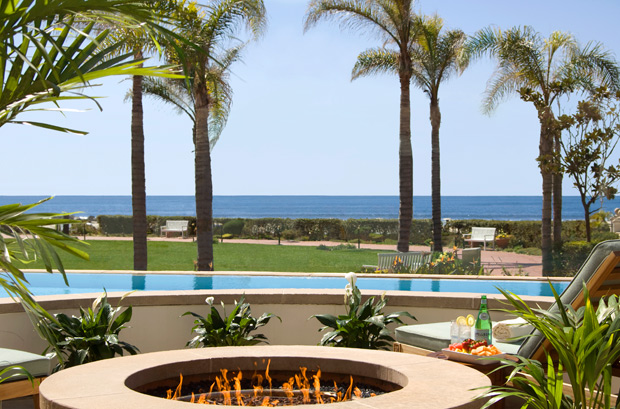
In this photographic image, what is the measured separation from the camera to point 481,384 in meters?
3.91

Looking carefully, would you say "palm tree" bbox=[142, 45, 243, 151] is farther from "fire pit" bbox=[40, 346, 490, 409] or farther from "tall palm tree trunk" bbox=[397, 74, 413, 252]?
"fire pit" bbox=[40, 346, 490, 409]

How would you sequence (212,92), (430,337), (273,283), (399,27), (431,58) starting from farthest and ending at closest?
1. (431,58)
2. (399,27)
3. (212,92)
4. (273,283)
5. (430,337)

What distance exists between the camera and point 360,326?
19.0 ft

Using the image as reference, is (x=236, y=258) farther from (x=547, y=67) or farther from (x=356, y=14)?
(x=547, y=67)

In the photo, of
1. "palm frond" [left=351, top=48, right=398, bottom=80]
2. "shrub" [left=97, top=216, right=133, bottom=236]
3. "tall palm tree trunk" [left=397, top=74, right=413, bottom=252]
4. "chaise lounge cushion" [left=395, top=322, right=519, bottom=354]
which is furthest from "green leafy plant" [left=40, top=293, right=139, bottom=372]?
"shrub" [left=97, top=216, right=133, bottom=236]

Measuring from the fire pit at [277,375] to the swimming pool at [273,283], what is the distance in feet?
14.4

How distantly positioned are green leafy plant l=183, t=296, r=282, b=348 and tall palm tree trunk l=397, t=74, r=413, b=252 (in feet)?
41.0

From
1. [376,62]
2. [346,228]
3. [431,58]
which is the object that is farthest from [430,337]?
[346,228]

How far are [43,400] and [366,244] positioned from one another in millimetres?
30193

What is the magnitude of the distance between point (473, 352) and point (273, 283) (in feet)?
17.1

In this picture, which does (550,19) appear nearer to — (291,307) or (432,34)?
(432,34)

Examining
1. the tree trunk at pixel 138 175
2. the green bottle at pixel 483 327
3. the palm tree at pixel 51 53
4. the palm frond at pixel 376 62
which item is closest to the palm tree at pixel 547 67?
the palm frond at pixel 376 62

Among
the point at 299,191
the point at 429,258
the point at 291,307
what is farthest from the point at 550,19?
the point at 299,191

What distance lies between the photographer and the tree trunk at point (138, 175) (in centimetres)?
1543
